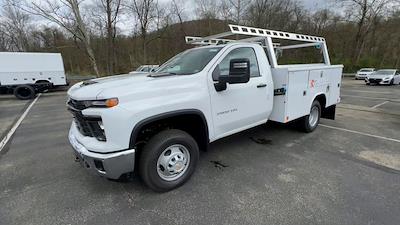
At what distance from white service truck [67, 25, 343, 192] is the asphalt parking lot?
449mm

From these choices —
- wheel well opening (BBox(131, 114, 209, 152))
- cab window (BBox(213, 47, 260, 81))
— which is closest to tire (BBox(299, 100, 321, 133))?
cab window (BBox(213, 47, 260, 81))

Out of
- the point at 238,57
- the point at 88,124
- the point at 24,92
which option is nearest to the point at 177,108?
the point at 88,124

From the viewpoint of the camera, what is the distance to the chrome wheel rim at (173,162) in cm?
310

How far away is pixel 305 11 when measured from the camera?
36656 millimetres

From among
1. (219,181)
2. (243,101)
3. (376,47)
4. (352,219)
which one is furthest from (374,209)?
(376,47)

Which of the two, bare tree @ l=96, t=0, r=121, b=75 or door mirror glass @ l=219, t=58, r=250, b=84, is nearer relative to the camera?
door mirror glass @ l=219, t=58, r=250, b=84

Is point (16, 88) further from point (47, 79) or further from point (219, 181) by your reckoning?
point (219, 181)

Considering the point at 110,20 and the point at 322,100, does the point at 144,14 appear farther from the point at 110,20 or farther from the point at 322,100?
the point at 322,100

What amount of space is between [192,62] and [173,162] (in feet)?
5.26

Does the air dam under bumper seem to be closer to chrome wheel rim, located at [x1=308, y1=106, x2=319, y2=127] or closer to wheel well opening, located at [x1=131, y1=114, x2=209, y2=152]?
wheel well opening, located at [x1=131, y1=114, x2=209, y2=152]

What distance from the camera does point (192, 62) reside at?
375cm

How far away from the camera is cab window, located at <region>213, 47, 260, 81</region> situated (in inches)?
140

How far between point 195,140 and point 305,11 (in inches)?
1592

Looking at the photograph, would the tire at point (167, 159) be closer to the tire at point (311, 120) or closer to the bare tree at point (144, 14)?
the tire at point (311, 120)
